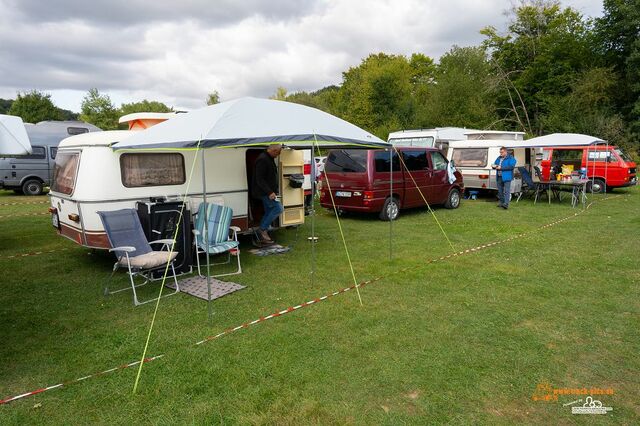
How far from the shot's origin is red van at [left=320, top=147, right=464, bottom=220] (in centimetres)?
988

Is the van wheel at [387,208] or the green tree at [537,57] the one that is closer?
the van wheel at [387,208]

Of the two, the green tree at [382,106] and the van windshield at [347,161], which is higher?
the green tree at [382,106]

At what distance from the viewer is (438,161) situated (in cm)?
1157

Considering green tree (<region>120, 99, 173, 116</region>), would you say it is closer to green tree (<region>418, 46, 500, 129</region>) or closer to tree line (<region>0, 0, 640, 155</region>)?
tree line (<region>0, 0, 640, 155</region>)

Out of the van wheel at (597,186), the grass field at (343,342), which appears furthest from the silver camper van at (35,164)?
the van wheel at (597,186)

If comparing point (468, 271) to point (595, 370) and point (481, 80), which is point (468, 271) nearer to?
point (595, 370)

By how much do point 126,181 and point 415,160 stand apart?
23.1 ft

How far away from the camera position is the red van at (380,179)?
9875 mm

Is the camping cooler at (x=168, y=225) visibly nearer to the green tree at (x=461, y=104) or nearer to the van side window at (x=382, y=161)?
the van side window at (x=382, y=161)

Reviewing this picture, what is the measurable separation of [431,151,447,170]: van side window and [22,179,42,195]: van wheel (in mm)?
13261

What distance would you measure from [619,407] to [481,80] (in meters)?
35.5

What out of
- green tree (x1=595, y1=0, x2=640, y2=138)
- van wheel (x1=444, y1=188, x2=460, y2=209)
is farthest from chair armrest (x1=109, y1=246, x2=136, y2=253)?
green tree (x1=595, y1=0, x2=640, y2=138)

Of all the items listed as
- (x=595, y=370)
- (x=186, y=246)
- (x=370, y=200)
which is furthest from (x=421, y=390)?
(x=370, y=200)

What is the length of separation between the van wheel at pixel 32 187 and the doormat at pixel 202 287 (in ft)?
40.5
